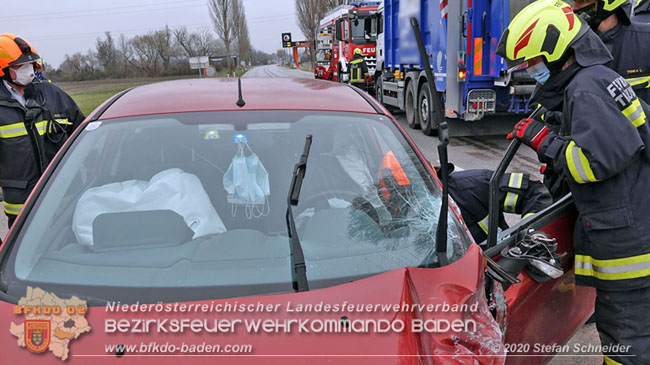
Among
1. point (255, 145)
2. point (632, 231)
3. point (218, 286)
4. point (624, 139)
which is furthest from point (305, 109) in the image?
point (632, 231)

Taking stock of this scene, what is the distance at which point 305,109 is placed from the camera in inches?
86.3

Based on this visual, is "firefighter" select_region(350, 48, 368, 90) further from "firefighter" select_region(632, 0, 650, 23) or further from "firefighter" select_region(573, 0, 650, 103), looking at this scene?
"firefighter" select_region(573, 0, 650, 103)

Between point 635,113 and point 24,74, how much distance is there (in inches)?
130

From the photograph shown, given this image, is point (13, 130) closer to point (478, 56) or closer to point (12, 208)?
point (12, 208)

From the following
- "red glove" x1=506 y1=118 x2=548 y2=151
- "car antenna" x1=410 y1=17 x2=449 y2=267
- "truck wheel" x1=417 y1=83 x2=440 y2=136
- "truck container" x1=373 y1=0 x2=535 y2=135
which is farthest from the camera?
"truck wheel" x1=417 y1=83 x2=440 y2=136

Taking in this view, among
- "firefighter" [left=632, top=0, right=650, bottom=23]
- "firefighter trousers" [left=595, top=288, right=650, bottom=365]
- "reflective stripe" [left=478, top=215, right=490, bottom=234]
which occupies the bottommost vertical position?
"firefighter trousers" [left=595, top=288, right=650, bottom=365]

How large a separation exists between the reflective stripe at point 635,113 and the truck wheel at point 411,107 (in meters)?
8.46

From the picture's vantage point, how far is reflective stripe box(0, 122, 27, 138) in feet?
10.2

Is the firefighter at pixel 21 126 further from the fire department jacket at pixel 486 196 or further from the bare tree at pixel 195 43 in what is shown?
the bare tree at pixel 195 43

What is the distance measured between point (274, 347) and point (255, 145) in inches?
38.2

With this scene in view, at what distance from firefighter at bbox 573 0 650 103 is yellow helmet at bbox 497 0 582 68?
1.19 m

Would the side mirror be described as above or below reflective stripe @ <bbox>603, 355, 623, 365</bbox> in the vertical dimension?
above

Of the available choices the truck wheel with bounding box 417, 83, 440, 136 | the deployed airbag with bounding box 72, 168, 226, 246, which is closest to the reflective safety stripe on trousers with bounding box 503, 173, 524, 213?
the deployed airbag with bounding box 72, 168, 226, 246

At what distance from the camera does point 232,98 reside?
224cm
